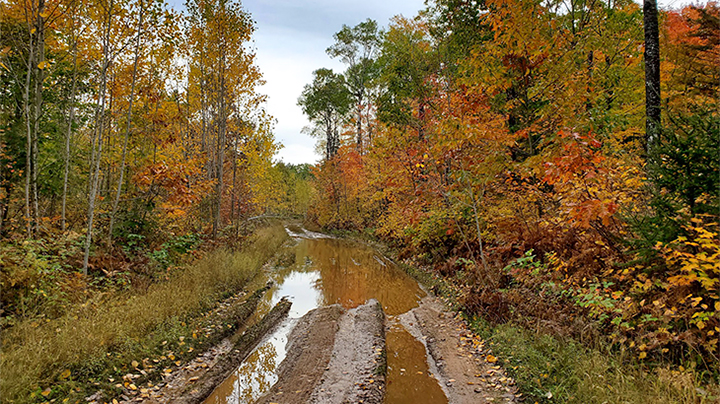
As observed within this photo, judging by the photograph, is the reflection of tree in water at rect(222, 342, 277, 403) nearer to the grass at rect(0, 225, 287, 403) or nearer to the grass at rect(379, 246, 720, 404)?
the grass at rect(0, 225, 287, 403)

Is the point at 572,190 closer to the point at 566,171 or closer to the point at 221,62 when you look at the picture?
the point at 566,171

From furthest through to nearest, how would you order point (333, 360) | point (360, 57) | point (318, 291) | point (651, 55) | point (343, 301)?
point (360, 57) < point (318, 291) < point (343, 301) < point (651, 55) < point (333, 360)

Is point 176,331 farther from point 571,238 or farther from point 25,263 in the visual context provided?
point 571,238

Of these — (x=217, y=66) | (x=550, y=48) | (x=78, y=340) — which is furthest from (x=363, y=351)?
(x=217, y=66)

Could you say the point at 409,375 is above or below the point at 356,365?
below

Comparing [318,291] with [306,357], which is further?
[318,291]

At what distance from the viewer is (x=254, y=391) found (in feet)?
16.5

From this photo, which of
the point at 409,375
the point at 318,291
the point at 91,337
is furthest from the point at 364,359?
the point at 318,291

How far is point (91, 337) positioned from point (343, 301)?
19.5ft

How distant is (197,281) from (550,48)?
1058 cm

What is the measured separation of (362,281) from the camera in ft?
38.8

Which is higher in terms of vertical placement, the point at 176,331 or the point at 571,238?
the point at 571,238

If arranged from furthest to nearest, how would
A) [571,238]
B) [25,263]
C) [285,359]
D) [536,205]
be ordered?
[536,205] < [571,238] < [285,359] < [25,263]

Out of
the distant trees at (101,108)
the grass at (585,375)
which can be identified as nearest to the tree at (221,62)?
the distant trees at (101,108)
